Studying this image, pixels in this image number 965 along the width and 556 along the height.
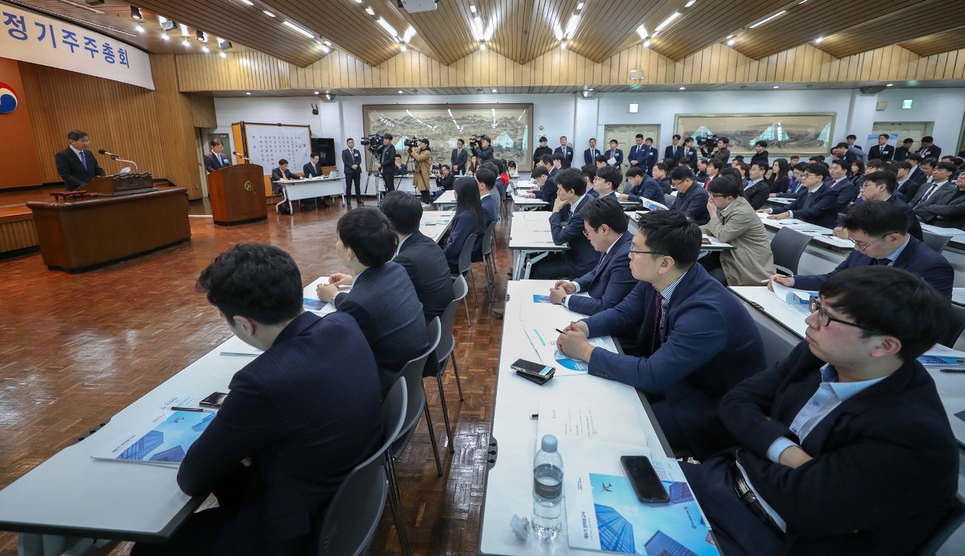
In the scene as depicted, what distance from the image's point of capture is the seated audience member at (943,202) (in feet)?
16.5

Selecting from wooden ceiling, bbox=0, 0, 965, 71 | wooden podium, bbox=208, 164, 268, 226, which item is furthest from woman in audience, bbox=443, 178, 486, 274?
wooden podium, bbox=208, 164, 268, 226

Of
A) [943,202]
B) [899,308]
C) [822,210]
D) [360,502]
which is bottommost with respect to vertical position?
[360,502]

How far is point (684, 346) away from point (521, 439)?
0.66 m

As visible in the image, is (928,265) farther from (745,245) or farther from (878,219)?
(745,245)

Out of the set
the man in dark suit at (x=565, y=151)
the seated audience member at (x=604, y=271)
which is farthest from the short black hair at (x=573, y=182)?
the man in dark suit at (x=565, y=151)

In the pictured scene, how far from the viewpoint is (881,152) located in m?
11.2

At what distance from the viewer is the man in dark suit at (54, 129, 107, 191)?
243 inches

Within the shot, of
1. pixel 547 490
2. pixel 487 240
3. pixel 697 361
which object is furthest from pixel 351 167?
pixel 547 490

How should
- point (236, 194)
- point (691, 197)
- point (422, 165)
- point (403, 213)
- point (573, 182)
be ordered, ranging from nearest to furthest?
1. point (403, 213)
2. point (573, 182)
3. point (691, 197)
4. point (236, 194)
5. point (422, 165)

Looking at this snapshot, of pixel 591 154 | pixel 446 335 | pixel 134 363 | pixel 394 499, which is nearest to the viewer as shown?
pixel 394 499

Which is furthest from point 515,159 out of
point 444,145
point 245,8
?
point 245,8

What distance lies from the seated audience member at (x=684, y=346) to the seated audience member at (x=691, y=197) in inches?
148

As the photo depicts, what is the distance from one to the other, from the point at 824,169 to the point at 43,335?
327 inches

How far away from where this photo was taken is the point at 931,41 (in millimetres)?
9648
